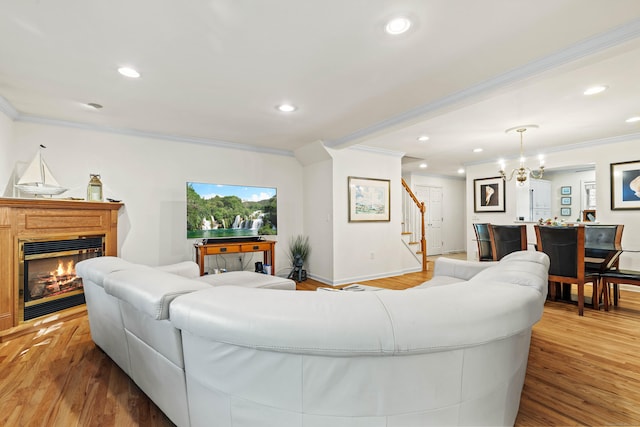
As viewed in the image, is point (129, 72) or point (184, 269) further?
point (184, 269)

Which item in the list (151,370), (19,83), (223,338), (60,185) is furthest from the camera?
(60,185)

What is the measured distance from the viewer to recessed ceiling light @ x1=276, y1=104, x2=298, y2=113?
10.3 ft

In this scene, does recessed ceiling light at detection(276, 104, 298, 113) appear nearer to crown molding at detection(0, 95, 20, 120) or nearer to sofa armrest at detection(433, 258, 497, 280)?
sofa armrest at detection(433, 258, 497, 280)

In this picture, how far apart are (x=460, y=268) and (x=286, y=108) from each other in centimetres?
252

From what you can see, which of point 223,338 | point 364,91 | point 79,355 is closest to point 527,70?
point 364,91

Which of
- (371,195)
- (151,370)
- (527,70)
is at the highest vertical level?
(527,70)

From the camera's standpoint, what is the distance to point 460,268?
9.95 feet

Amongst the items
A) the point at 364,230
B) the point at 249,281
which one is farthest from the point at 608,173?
the point at 249,281

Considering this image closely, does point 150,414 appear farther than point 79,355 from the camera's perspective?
No

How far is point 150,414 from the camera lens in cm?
164

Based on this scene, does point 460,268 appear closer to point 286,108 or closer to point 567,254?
point 567,254

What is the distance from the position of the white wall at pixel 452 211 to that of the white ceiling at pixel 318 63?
4.64 meters

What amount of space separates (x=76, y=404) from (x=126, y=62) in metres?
2.36

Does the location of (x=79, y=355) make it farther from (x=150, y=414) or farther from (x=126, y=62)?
(x=126, y=62)
